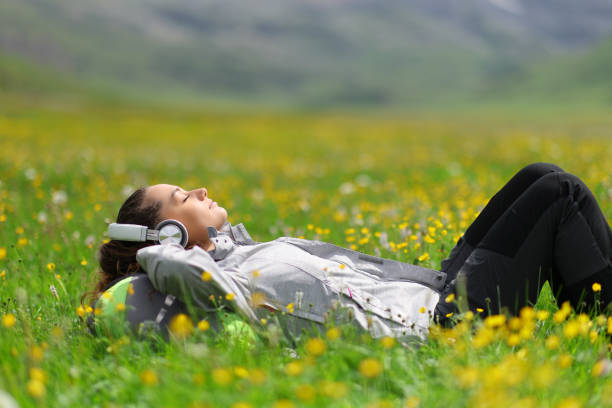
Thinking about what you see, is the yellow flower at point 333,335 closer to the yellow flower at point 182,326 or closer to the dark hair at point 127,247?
the yellow flower at point 182,326

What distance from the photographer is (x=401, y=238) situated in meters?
Result: 5.51

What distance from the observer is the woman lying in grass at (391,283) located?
3217mm

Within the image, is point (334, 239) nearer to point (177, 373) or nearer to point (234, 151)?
point (177, 373)

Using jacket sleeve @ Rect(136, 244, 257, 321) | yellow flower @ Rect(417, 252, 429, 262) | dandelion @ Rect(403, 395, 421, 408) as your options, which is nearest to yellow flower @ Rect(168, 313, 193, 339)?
jacket sleeve @ Rect(136, 244, 257, 321)

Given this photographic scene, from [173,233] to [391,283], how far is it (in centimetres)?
157

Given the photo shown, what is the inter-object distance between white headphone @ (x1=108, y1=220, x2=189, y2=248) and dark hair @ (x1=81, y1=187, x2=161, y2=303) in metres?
0.17

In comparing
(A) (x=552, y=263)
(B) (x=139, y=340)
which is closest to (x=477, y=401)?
(A) (x=552, y=263)

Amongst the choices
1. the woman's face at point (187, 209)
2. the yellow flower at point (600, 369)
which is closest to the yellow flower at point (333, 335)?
the yellow flower at point (600, 369)

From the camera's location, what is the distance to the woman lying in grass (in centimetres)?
322

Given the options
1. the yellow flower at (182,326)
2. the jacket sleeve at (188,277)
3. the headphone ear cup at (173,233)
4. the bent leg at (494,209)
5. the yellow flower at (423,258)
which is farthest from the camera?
the yellow flower at (423,258)

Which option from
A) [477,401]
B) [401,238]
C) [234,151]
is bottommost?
[234,151]

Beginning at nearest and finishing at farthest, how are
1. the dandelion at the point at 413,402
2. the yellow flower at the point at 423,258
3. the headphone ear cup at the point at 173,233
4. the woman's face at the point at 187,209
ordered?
the dandelion at the point at 413,402
the headphone ear cup at the point at 173,233
the woman's face at the point at 187,209
the yellow flower at the point at 423,258

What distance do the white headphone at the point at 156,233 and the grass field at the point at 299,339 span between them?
2.15 feet

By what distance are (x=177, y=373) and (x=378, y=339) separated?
1.14 m
